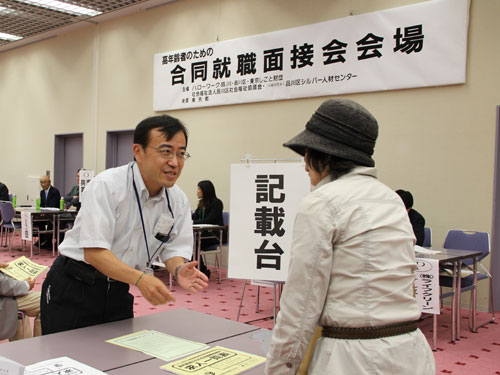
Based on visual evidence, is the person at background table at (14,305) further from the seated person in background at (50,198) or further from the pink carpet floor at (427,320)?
the seated person in background at (50,198)

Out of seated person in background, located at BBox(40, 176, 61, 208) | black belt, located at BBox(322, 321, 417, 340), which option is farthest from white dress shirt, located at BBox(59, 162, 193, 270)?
seated person in background, located at BBox(40, 176, 61, 208)

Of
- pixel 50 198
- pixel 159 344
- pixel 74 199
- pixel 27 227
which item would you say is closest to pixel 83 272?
pixel 159 344

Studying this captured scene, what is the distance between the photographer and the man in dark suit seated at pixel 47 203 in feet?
28.1

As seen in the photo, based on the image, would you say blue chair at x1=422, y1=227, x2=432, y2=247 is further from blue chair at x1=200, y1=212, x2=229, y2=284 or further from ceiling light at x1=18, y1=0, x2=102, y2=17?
ceiling light at x1=18, y1=0, x2=102, y2=17

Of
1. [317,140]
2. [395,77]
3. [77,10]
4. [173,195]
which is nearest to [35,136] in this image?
[77,10]

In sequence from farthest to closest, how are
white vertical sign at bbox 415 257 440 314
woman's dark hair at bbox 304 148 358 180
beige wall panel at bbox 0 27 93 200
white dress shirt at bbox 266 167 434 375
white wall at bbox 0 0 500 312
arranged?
beige wall panel at bbox 0 27 93 200, white wall at bbox 0 0 500 312, white vertical sign at bbox 415 257 440 314, woman's dark hair at bbox 304 148 358 180, white dress shirt at bbox 266 167 434 375

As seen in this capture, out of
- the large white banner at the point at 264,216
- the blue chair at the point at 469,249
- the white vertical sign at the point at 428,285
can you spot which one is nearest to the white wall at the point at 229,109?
the blue chair at the point at 469,249

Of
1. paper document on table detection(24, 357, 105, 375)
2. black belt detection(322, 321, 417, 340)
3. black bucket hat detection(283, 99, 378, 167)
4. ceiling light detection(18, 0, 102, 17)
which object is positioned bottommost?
paper document on table detection(24, 357, 105, 375)

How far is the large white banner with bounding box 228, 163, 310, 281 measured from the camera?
400 cm

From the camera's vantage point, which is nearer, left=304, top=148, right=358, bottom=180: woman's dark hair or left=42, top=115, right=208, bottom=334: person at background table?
left=304, top=148, right=358, bottom=180: woman's dark hair

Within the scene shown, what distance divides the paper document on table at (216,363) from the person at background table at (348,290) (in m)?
0.35

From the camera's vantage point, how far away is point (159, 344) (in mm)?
1657

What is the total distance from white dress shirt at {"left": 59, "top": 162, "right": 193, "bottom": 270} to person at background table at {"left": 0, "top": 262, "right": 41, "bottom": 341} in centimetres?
119

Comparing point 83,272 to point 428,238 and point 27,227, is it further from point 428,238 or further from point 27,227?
point 27,227
